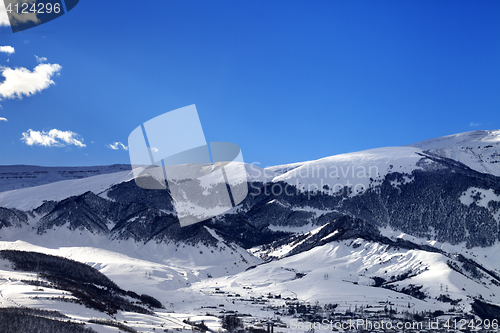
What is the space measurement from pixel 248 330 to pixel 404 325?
31035 mm

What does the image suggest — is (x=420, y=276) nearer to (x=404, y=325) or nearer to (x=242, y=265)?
(x=404, y=325)

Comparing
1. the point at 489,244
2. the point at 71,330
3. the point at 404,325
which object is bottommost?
the point at 404,325

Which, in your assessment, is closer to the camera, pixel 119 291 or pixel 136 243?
pixel 119 291

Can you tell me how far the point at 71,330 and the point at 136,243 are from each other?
131m

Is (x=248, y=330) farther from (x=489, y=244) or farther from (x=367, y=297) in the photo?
(x=489, y=244)

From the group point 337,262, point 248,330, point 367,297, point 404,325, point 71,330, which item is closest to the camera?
point 71,330

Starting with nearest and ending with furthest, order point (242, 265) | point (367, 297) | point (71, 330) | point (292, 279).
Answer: point (71, 330) → point (367, 297) → point (292, 279) → point (242, 265)

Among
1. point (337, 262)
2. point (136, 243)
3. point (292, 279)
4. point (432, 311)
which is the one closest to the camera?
point (432, 311)

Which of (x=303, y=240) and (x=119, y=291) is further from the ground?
(x=303, y=240)

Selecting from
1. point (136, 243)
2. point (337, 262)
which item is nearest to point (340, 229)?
point (337, 262)

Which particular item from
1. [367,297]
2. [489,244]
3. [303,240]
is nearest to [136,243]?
[303,240]

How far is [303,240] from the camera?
182 m

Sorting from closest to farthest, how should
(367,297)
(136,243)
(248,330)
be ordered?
(248,330), (367,297), (136,243)

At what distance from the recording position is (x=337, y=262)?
436 feet
